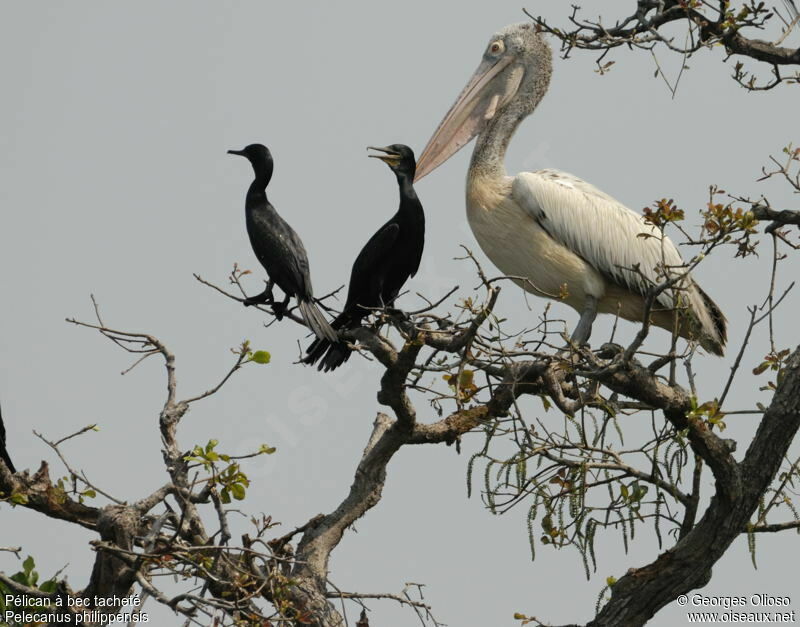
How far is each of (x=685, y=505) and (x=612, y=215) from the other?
6.58 feet

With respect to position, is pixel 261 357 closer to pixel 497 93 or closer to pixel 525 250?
pixel 525 250

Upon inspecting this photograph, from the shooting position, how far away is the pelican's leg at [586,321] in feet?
21.5

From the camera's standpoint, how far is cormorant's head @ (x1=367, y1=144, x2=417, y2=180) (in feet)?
19.9

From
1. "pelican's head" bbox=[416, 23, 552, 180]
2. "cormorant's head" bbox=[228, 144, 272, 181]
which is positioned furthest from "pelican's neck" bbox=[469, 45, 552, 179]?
"cormorant's head" bbox=[228, 144, 272, 181]

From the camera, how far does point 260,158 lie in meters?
6.41

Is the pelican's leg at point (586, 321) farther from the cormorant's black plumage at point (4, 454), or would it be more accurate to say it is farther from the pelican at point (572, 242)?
the cormorant's black plumage at point (4, 454)

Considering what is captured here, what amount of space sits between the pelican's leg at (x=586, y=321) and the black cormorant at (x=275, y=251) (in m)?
1.39

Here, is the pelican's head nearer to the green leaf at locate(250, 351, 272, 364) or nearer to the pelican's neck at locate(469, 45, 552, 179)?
the pelican's neck at locate(469, 45, 552, 179)

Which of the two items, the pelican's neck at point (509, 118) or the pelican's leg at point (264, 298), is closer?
the pelican's leg at point (264, 298)

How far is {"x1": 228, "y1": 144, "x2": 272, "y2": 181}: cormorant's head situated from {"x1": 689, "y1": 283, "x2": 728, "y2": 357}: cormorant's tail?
2.13 m

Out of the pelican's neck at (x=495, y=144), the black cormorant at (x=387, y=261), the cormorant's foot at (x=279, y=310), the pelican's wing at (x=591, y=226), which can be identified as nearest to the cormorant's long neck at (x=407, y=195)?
the black cormorant at (x=387, y=261)

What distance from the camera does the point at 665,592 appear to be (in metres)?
5.14

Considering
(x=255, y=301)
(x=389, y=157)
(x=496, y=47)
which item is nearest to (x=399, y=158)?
(x=389, y=157)

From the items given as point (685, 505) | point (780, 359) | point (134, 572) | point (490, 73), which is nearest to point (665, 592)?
point (685, 505)
